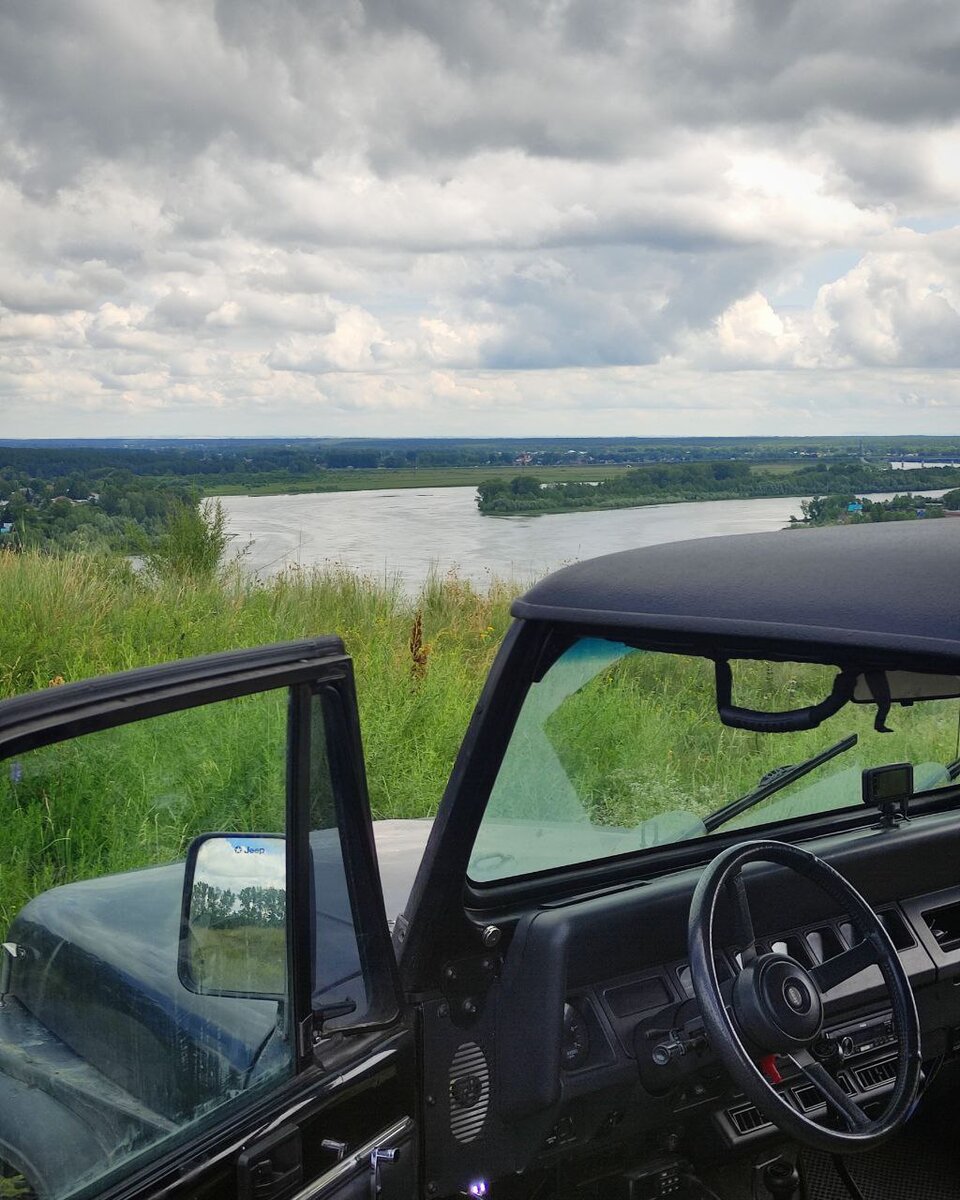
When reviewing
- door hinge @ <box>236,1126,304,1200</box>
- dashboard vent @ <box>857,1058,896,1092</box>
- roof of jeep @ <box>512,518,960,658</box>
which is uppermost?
roof of jeep @ <box>512,518,960,658</box>

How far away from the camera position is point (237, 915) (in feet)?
6.38

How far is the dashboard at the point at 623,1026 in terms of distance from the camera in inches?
102

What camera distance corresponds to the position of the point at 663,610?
2273 mm

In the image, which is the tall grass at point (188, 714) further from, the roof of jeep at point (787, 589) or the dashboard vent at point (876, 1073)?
the dashboard vent at point (876, 1073)

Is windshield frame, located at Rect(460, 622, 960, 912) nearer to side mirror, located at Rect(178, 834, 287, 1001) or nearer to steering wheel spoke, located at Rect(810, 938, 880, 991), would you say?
steering wheel spoke, located at Rect(810, 938, 880, 991)

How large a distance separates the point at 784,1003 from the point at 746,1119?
838 mm

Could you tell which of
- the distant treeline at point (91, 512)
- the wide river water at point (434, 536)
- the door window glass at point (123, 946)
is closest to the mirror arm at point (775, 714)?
the door window glass at point (123, 946)

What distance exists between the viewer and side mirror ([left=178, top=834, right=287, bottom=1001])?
6.24ft

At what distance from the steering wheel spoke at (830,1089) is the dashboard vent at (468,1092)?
64 centimetres

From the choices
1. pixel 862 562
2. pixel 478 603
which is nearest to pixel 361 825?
pixel 862 562

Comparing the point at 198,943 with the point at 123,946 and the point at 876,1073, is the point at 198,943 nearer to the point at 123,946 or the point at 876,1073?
the point at 123,946

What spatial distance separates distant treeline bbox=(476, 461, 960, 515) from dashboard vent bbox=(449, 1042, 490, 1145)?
237 cm

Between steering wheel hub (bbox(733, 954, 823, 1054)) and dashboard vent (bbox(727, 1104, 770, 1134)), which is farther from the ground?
steering wheel hub (bbox(733, 954, 823, 1054))

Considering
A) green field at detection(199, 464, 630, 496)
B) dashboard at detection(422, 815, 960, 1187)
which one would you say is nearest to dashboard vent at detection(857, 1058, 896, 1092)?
dashboard at detection(422, 815, 960, 1187)
